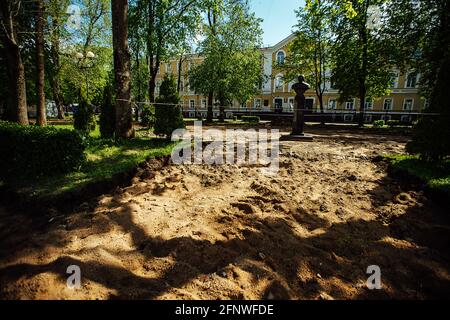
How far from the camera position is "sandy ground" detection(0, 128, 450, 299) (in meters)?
2.76

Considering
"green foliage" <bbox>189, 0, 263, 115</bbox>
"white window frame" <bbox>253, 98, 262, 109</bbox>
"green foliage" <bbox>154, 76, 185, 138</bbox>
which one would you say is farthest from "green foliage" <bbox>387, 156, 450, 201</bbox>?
"white window frame" <bbox>253, 98, 262, 109</bbox>

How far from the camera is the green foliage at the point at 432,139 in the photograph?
21.1 feet

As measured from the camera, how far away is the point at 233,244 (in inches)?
141

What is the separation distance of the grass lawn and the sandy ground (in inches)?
24.2

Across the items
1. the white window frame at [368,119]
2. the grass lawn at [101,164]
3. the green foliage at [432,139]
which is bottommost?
the grass lawn at [101,164]

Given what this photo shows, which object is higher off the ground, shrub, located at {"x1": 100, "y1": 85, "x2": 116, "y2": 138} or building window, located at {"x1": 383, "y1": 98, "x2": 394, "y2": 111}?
building window, located at {"x1": 383, "y1": 98, "x2": 394, "y2": 111}

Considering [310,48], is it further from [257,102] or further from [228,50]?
[257,102]

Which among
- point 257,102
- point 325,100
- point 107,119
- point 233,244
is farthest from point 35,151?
point 257,102

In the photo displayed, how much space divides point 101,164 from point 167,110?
11.5 feet

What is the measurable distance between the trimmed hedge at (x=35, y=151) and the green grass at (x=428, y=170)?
27.7 feet

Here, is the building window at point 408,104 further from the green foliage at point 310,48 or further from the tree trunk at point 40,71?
the tree trunk at point 40,71

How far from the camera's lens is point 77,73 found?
24906 millimetres

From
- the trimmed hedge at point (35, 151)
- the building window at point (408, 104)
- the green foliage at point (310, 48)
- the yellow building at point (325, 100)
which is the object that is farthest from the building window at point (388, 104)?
the trimmed hedge at point (35, 151)

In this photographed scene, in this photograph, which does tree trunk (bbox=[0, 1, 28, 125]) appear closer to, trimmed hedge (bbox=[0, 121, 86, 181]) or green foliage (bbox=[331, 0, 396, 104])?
trimmed hedge (bbox=[0, 121, 86, 181])
